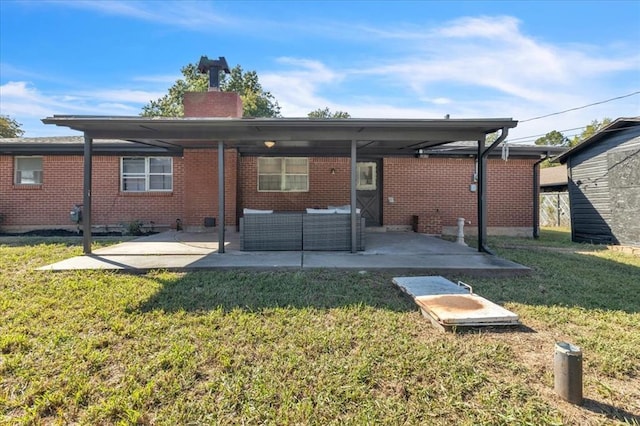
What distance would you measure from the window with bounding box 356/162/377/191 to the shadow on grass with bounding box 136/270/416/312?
5788 millimetres

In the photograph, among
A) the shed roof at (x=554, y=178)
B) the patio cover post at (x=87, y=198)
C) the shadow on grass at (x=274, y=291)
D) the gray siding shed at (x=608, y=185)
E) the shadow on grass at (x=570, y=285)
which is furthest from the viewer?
the shed roof at (x=554, y=178)

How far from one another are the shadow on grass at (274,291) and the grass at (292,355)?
0.10 feet

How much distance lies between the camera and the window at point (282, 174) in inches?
412

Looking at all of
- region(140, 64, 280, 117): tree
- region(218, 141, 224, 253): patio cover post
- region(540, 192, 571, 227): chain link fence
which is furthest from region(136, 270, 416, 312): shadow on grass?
region(140, 64, 280, 117): tree

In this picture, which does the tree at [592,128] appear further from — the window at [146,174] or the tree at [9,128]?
the tree at [9,128]

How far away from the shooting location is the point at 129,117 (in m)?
5.88

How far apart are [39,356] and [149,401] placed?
51.8 inches

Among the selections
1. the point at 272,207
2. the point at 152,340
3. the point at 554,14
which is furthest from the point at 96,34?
the point at 554,14

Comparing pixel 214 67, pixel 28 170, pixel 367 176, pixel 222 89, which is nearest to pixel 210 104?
pixel 214 67

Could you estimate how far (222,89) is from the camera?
30.8m

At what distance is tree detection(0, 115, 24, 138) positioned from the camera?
93.8ft

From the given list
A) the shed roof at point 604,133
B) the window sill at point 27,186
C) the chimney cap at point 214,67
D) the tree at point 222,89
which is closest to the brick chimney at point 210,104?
the chimney cap at point 214,67

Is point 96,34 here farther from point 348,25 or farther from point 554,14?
point 554,14

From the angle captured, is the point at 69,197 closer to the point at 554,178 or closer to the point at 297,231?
the point at 297,231
